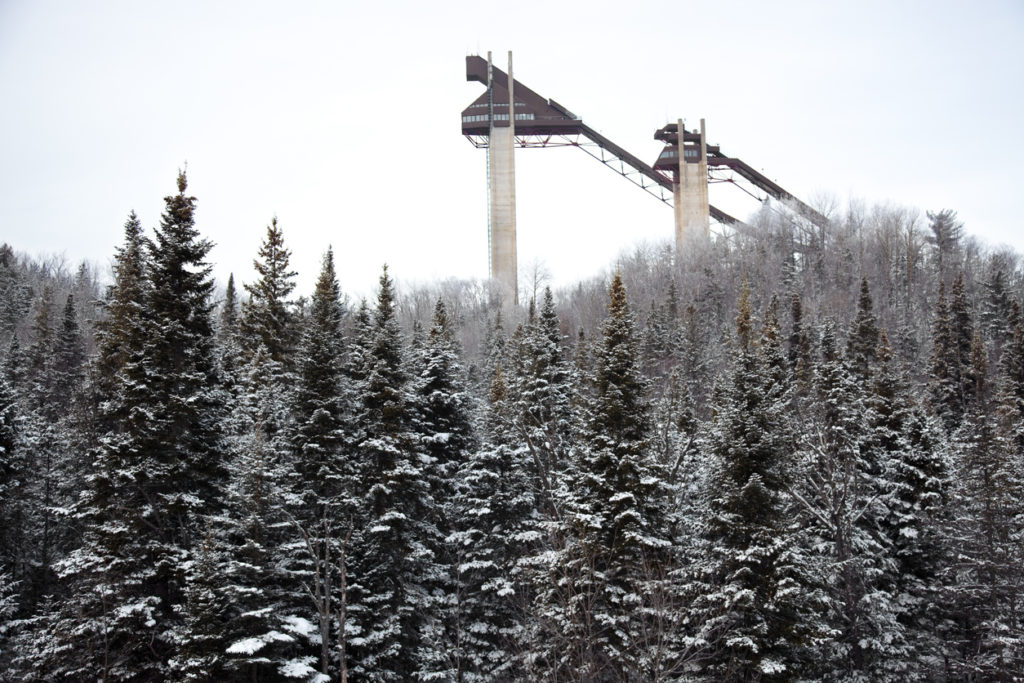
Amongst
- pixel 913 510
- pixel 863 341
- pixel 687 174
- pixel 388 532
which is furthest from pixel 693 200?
pixel 388 532

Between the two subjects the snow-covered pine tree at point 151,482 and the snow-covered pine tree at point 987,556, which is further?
the snow-covered pine tree at point 987,556

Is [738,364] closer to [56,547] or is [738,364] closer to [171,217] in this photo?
[171,217]

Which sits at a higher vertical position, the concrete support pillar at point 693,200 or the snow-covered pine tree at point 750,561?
the concrete support pillar at point 693,200

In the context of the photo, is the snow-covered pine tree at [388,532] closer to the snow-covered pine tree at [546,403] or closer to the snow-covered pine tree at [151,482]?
the snow-covered pine tree at [546,403]

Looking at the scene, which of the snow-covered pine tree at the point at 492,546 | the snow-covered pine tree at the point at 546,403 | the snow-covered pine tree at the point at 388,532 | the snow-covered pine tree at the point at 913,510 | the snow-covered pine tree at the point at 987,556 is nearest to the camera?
the snow-covered pine tree at the point at 388,532

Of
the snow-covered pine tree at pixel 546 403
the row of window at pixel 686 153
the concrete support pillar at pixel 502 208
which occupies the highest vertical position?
the row of window at pixel 686 153

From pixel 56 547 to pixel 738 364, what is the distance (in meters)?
26.6

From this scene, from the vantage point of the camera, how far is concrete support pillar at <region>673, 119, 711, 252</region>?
86.9 m

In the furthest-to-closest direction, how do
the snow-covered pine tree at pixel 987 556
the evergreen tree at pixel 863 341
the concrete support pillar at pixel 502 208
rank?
the concrete support pillar at pixel 502 208, the evergreen tree at pixel 863 341, the snow-covered pine tree at pixel 987 556

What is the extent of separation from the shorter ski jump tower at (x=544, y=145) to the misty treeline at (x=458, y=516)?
141 feet

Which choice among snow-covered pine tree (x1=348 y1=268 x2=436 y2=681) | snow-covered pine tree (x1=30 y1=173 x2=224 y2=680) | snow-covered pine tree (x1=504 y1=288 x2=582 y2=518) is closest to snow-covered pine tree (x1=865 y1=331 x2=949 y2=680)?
snow-covered pine tree (x1=504 y1=288 x2=582 y2=518)

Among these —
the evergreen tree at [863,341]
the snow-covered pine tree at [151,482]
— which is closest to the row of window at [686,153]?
the evergreen tree at [863,341]

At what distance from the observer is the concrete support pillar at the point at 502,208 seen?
249 feet

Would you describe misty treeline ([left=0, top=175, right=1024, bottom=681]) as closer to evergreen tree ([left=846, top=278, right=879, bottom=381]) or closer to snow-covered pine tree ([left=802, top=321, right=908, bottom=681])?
snow-covered pine tree ([left=802, top=321, right=908, bottom=681])
